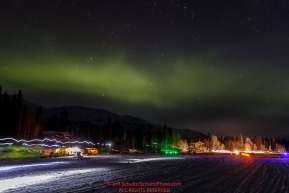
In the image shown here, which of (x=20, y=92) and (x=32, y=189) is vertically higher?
(x=20, y=92)

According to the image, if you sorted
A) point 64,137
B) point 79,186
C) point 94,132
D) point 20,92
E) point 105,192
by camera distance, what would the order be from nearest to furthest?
1. point 105,192
2. point 79,186
3. point 20,92
4. point 64,137
5. point 94,132

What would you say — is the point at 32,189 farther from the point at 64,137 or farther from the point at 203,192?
the point at 64,137

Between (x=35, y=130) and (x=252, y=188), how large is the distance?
120m

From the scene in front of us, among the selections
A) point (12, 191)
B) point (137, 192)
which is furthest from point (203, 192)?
point (12, 191)

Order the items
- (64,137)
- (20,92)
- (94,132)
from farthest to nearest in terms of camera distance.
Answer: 1. (94,132)
2. (64,137)
3. (20,92)

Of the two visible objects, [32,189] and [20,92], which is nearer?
[32,189]

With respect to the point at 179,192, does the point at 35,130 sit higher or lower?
higher

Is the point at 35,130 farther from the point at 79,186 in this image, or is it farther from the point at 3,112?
the point at 79,186

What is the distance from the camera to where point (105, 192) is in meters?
15.6

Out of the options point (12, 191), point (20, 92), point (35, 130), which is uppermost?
point (20, 92)

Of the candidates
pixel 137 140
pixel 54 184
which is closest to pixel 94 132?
pixel 137 140

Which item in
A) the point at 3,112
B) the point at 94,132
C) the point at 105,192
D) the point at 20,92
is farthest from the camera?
the point at 94,132

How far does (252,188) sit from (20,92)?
4734 inches

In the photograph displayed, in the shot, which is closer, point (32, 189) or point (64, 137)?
point (32, 189)
